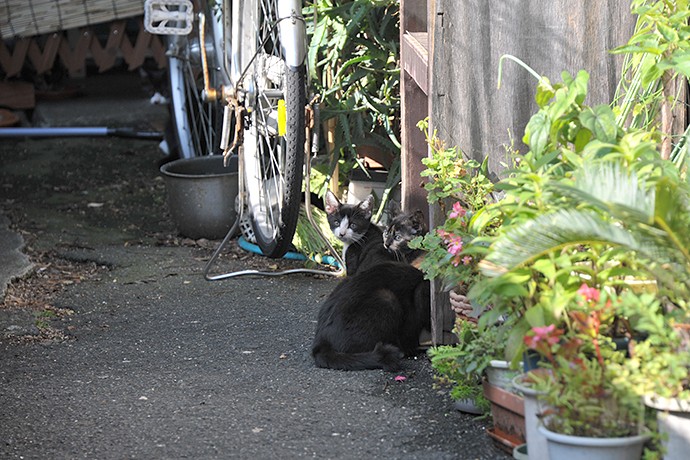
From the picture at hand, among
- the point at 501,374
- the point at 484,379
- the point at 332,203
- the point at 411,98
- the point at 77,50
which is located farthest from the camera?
the point at 77,50

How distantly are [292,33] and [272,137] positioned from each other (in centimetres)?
89

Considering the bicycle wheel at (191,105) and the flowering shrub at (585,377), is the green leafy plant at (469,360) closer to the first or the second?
the flowering shrub at (585,377)

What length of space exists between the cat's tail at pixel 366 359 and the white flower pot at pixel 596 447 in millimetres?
1319

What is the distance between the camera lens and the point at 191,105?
709 cm

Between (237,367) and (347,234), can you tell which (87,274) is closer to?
(347,234)

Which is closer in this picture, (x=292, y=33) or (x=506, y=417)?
(x=506, y=417)

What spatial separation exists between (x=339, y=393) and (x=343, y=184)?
8.20 ft

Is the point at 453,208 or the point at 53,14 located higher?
the point at 53,14

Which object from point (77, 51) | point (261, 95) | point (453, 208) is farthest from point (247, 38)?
point (77, 51)

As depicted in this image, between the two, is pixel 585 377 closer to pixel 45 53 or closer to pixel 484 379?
pixel 484 379

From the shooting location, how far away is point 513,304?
283cm

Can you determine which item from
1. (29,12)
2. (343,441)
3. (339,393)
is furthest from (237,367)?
(29,12)

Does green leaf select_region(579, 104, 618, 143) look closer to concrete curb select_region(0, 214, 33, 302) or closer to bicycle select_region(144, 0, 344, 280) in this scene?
bicycle select_region(144, 0, 344, 280)

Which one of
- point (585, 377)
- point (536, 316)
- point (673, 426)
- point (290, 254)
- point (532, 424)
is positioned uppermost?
point (536, 316)
